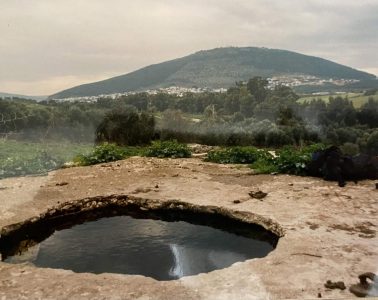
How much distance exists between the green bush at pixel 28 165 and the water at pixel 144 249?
22.9 ft

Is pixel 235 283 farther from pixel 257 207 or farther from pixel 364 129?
pixel 364 129

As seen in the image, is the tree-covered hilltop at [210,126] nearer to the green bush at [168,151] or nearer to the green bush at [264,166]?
the green bush at [168,151]

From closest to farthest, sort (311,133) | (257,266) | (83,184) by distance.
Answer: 1. (257,266)
2. (83,184)
3. (311,133)

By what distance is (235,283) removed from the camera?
22.6ft

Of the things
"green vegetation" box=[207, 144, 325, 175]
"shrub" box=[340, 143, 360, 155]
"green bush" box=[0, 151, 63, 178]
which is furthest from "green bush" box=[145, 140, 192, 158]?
"shrub" box=[340, 143, 360, 155]

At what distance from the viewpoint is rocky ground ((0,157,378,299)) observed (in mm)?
6750

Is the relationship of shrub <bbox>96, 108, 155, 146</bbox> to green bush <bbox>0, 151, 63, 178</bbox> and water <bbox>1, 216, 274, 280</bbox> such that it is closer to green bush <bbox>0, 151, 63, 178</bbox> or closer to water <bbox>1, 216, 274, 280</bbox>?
green bush <bbox>0, 151, 63, 178</bbox>

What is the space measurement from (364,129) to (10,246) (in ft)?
104

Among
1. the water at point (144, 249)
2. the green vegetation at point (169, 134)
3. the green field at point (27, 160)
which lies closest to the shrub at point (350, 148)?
the green vegetation at point (169, 134)

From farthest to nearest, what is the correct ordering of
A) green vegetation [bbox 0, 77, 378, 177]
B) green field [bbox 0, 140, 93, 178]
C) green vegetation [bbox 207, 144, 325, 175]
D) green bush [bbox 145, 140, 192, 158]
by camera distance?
green bush [bbox 145, 140, 192, 158] < green vegetation [bbox 0, 77, 378, 177] < green field [bbox 0, 140, 93, 178] < green vegetation [bbox 207, 144, 325, 175]

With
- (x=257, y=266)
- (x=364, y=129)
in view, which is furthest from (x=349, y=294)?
(x=364, y=129)

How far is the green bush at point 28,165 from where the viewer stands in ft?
57.7

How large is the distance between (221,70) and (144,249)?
4231 inches

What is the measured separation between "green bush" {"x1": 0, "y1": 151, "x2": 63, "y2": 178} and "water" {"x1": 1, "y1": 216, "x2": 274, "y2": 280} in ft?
22.9
